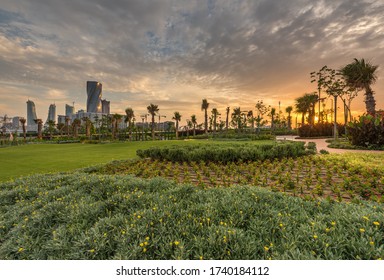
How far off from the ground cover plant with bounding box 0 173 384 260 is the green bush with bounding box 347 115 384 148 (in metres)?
16.7

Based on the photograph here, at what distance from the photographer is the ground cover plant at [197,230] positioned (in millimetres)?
2432

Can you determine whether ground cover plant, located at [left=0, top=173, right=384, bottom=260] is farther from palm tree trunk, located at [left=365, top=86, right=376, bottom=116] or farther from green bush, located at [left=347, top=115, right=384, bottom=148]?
palm tree trunk, located at [left=365, top=86, right=376, bottom=116]

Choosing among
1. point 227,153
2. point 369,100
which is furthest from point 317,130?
point 227,153

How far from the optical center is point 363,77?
2383 cm

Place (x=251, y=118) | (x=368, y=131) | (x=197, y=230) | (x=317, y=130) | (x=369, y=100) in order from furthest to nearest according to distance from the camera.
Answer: (x=251, y=118) < (x=317, y=130) < (x=369, y=100) < (x=368, y=131) < (x=197, y=230)

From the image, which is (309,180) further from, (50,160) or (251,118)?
(251,118)

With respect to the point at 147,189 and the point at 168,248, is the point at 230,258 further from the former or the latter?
the point at 147,189

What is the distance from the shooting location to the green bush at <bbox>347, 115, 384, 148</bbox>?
15.3 metres

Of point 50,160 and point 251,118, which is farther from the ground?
point 251,118

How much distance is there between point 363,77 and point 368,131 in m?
13.0

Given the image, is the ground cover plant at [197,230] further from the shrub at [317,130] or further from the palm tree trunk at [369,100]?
the shrub at [317,130]

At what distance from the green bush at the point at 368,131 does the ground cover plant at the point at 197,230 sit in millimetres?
16725
